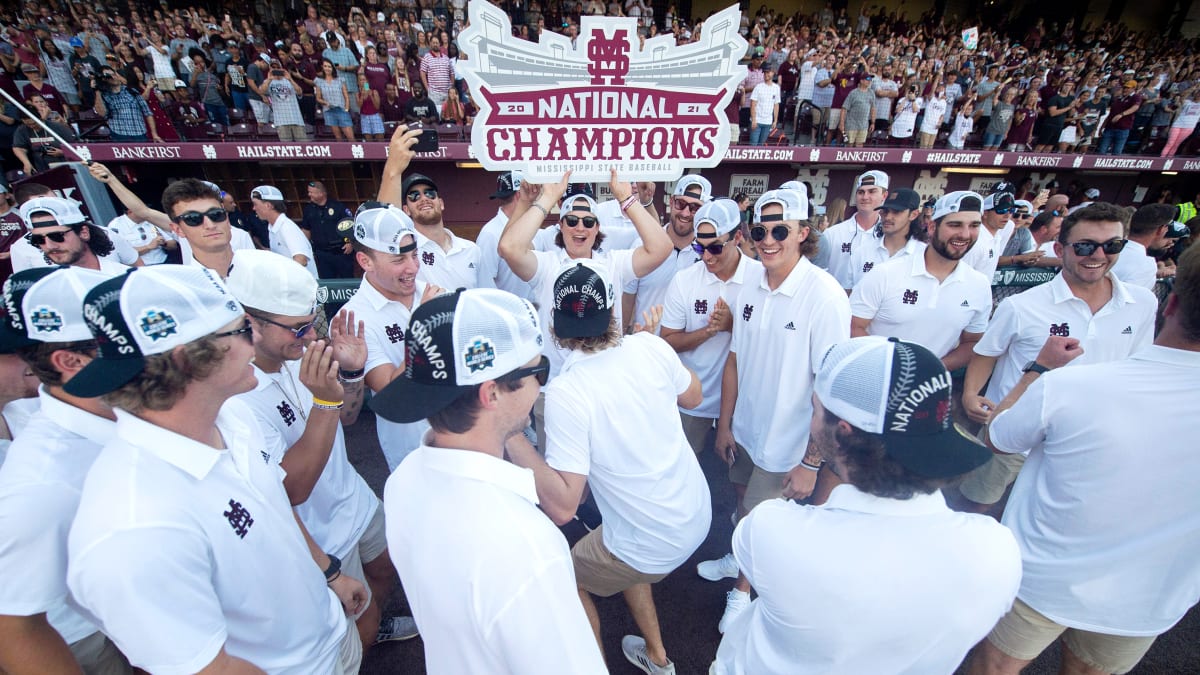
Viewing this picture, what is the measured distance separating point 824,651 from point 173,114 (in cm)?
1447

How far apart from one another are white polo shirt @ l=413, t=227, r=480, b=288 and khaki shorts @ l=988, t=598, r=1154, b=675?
4088mm

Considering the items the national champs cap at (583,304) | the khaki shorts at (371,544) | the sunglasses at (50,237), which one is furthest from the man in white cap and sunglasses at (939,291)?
the sunglasses at (50,237)

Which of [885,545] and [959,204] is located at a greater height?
[959,204]

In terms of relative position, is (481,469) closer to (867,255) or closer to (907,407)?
(907,407)

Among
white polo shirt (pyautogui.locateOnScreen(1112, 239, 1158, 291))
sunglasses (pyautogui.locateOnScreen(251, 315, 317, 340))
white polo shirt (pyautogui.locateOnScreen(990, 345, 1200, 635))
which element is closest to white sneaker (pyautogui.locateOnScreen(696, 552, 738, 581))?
white polo shirt (pyautogui.locateOnScreen(990, 345, 1200, 635))

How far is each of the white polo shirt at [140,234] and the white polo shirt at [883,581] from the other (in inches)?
283

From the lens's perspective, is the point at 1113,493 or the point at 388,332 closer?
the point at 1113,493

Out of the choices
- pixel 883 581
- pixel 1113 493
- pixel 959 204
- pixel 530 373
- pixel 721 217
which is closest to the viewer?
pixel 883 581

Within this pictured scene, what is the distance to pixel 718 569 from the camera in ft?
11.6

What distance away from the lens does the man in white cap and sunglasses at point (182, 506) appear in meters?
1.25

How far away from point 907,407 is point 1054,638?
1.78m

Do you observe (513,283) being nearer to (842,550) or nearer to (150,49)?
(842,550)

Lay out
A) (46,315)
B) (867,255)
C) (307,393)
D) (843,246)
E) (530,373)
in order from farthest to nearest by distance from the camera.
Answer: (843,246), (867,255), (307,393), (46,315), (530,373)

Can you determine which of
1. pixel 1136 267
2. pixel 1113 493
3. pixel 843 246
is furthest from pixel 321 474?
pixel 1136 267
